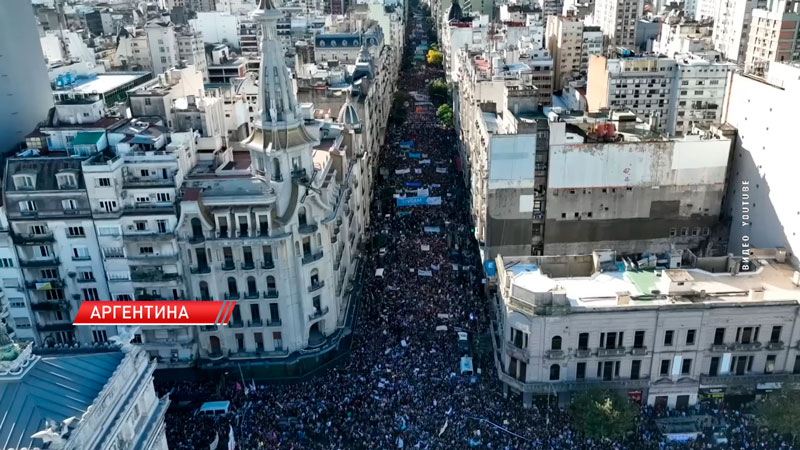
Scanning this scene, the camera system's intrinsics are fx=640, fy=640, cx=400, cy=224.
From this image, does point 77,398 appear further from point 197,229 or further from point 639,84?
point 639,84

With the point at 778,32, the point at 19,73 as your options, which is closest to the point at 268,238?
the point at 19,73

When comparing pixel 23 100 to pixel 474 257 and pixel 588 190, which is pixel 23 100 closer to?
pixel 474 257

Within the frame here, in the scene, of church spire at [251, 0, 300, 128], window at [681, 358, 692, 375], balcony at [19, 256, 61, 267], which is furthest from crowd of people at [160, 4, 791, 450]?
church spire at [251, 0, 300, 128]

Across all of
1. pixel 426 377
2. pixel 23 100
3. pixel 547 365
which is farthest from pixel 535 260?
pixel 23 100

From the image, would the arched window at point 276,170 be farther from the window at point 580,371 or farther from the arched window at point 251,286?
the window at point 580,371

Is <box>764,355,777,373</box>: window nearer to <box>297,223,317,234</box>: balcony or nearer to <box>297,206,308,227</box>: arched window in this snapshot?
<box>297,223,317,234</box>: balcony
